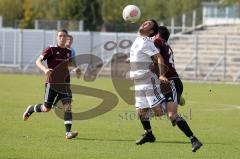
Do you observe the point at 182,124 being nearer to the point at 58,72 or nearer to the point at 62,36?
the point at 62,36

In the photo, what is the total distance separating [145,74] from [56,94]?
7.28 ft

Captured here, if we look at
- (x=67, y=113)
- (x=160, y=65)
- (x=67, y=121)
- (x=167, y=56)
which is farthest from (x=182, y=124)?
(x=67, y=113)

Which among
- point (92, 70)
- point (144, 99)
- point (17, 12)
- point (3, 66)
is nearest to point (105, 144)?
point (144, 99)

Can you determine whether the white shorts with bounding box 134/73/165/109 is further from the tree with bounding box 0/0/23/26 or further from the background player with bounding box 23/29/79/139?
the tree with bounding box 0/0/23/26

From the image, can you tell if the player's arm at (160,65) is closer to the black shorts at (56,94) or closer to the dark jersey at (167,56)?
the dark jersey at (167,56)

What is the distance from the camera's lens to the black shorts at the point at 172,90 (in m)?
13.1

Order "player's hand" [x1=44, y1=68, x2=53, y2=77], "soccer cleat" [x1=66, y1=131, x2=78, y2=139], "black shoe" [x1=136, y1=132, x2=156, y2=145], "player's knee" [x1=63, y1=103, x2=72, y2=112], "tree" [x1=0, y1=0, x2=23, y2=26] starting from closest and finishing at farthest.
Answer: "black shoe" [x1=136, y1=132, x2=156, y2=145] < "player's hand" [x1=44, y1=68, x2=53, y2=77] < "soccer cleat" [x1=66, y1=131, x2=78, y2=139] < "player's knee" [x1=63, y1=103, x2=72, y2=112] < "tree" [x1=0, y1=0, x2=23, y2=26]

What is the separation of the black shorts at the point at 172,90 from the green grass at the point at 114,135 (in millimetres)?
888

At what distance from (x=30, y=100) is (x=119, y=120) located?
20.4 ft

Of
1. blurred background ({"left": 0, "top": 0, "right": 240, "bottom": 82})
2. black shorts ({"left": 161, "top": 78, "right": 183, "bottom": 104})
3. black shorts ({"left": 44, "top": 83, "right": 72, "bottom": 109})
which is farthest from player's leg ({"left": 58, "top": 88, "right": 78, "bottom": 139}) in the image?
blurred background ({"left": 0, "top": 0, "right": 240, "bottom": 82})

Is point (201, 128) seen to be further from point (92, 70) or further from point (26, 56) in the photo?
point (26, 56)

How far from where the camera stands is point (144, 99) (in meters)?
13.6

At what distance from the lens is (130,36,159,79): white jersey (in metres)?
13.2

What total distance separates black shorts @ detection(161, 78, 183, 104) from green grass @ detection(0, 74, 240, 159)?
888 millimetres
